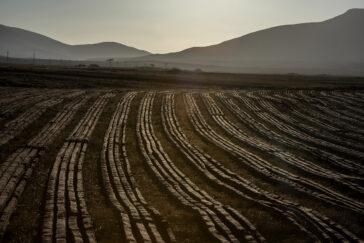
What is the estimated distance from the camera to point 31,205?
9305mm

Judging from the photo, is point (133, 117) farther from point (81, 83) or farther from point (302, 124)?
point (81, 83)

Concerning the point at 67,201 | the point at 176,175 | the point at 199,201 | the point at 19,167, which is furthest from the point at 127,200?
the point at 19,167

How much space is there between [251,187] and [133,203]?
339 cm

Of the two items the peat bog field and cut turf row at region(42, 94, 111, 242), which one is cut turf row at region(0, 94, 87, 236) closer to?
the peat bog field

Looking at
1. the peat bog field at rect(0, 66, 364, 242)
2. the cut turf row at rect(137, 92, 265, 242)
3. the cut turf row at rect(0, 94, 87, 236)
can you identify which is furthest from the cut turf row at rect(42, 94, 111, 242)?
the cut turf row at rect(137, 92, 265, 242)

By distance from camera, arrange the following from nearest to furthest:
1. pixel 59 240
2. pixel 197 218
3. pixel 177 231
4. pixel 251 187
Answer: pixel 59 240, pixel 177 231, pixel 197 218, pixel 251 187

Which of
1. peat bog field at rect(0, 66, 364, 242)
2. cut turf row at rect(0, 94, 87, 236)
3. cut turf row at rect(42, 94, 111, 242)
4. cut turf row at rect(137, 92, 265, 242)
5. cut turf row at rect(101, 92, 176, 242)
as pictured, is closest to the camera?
cut turf row at rect(42, 94, 111, 242)

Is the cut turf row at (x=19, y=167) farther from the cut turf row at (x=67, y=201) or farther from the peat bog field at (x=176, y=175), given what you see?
the cut turf row at (x=67, y=201)

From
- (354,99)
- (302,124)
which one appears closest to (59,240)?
(302,124)

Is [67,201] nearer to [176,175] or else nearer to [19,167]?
[19,167]

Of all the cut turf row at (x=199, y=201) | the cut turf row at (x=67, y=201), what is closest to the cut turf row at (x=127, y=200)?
the cut turf row at (x=67, y=201)

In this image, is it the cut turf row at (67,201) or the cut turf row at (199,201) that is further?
the cut turf row at (199,201)

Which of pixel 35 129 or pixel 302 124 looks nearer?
pixel 35 129

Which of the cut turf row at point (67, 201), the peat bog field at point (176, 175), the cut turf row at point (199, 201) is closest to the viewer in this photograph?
the cut turf row at point (67, 201)
